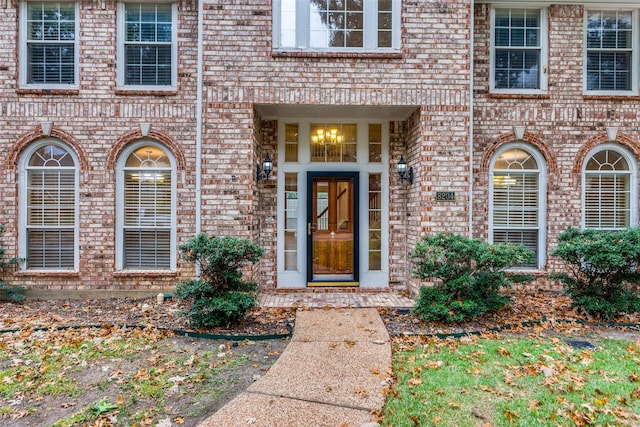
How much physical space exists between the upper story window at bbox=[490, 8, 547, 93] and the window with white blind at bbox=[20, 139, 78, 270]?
7760 mm

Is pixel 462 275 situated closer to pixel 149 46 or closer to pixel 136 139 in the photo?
pixel 136 139

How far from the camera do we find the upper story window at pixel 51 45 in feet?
20.7

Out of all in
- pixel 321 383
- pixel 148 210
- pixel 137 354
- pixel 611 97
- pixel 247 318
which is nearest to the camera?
pixel 321 383

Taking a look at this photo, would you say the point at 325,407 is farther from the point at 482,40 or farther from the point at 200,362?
the point at 482,40

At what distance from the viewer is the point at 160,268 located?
6.48 metres

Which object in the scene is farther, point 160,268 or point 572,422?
point 160,268

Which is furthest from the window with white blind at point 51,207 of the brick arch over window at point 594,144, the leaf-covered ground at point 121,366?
the brick arch over window at point 594,144

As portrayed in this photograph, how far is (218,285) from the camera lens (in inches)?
191

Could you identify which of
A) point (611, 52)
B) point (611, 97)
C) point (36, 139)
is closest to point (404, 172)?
point (611, 97)

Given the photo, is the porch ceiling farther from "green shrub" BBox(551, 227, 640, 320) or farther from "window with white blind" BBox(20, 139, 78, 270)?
"window with white blind" BBox(20, 139, 78, 270)

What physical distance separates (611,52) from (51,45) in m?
10.1

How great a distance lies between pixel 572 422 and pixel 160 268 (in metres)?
6.07

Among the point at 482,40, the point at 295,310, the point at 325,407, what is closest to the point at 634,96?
the point at 482,40

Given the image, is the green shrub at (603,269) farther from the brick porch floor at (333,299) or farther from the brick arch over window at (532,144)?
the brick porch floor at (333,299)
